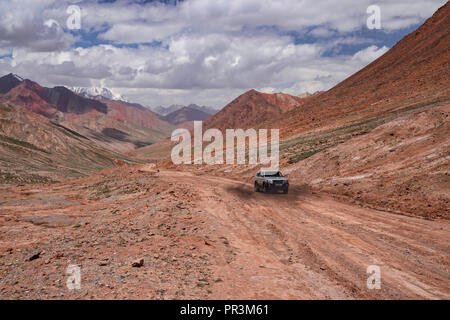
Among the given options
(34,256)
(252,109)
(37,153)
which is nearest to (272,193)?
(34,256)

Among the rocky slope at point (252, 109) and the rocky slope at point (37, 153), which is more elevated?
the rocky slope at point (252, 109)

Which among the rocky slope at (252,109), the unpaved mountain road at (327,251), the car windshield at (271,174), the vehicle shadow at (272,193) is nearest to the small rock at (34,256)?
the unpaved mountain road at (327,251)

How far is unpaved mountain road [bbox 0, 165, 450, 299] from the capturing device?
24.2 ft

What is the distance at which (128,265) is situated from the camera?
28.5 feet

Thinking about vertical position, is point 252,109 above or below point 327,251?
above

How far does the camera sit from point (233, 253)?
10070 mm

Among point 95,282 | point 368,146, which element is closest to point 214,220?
point 95,282

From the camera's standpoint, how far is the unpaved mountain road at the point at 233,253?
7.37 meters

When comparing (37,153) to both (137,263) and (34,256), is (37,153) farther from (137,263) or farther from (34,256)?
(137,263)

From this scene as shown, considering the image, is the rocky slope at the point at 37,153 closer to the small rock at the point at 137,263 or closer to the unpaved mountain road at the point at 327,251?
the unpaved mountain road at the point at 327,251

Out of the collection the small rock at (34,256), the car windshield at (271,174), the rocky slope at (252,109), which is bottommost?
the small rock at (34,256)

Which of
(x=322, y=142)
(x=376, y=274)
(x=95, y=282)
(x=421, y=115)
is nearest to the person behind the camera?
(x=95, y=282)

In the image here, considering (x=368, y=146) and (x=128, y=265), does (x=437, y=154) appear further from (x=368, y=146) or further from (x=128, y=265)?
(x=128, y=265)
